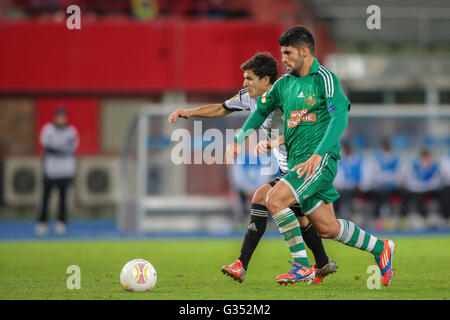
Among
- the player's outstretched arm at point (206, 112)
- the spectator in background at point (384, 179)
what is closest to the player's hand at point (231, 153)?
the player's outstretched arm at point (206, 112)

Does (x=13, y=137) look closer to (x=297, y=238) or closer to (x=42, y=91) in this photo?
(x=42, y=91)

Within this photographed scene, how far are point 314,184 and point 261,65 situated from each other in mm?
1378

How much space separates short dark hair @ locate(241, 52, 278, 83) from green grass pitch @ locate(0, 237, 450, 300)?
6.06ft

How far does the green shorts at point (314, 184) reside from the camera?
6.57 m

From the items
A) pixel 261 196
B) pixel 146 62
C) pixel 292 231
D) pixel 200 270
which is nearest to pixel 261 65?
pixel 261 196

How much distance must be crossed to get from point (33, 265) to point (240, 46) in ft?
41.0

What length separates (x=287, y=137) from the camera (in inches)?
269

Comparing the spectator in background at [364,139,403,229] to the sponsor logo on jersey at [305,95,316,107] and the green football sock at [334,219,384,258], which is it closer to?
the green football sock at [334,219,384,258]

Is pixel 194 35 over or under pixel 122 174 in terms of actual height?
over

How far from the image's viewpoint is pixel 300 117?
22.1ft

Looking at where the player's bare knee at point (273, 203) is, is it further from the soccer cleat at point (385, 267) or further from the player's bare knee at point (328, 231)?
the soccer cleat at point (385, 267)

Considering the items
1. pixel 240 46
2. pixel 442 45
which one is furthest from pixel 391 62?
pixel 240 46

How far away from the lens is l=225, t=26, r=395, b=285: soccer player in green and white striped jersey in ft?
21.6

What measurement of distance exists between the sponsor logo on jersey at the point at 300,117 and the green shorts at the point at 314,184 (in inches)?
13.1
